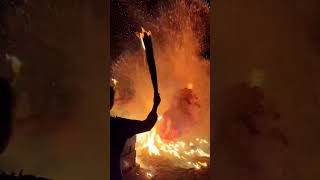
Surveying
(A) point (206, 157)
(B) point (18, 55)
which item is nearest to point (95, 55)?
(B) point (18, 55)

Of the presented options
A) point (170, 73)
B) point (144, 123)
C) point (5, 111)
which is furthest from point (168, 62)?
point (5, 111)

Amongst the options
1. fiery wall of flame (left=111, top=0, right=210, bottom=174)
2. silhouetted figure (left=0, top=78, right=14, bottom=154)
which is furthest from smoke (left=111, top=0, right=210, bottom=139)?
silhouetted figure (left=0, top=78, right=14, bottom=154)

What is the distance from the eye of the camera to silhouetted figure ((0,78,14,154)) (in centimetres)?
173

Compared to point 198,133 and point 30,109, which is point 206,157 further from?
point 30,109

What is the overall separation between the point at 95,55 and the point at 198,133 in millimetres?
584

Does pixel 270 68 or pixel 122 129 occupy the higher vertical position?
pixel 270 68

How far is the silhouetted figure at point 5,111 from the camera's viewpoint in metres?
1.73

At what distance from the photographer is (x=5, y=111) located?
5.69ft

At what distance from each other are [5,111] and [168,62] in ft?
2.46

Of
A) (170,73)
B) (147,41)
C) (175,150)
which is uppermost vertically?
(147,41)

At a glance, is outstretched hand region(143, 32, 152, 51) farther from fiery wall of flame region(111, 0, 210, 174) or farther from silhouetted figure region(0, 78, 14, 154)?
silhouetted figure region(0, 78, 14, 154)

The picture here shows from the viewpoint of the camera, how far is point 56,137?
5.82ft

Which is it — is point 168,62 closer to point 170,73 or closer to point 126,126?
point 170,73

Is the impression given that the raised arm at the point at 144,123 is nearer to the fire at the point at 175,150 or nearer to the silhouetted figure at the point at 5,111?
the fire at the point at 175,150
